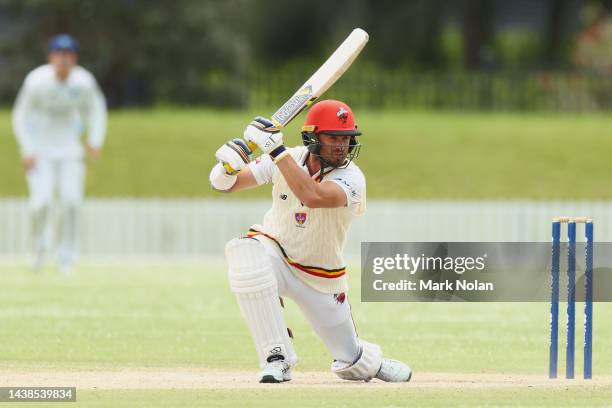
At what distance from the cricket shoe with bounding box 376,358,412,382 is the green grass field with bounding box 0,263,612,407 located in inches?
3.0

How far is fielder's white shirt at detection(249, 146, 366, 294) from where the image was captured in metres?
7.63

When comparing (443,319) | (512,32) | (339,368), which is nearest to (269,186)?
(443,319)

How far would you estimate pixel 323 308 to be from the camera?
25.3 ft

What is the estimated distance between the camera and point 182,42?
25.6m

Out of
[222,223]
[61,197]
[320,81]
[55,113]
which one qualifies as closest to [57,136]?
[55,113]

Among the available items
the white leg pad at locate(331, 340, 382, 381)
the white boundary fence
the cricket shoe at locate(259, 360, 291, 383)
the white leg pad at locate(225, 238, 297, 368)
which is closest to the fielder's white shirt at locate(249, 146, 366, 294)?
the white leg pad at locate(225, 238, 297, 368)

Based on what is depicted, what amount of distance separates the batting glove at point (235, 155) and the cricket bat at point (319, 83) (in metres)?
0.06

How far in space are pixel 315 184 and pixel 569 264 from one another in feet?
4.43

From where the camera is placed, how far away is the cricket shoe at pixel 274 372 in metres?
7.43

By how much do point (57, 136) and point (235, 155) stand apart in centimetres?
700

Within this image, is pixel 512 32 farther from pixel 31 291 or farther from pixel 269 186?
pixel 31 291

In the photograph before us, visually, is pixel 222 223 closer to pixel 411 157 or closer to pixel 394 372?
pixel 411 157

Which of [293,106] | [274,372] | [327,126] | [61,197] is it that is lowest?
[274,372]
